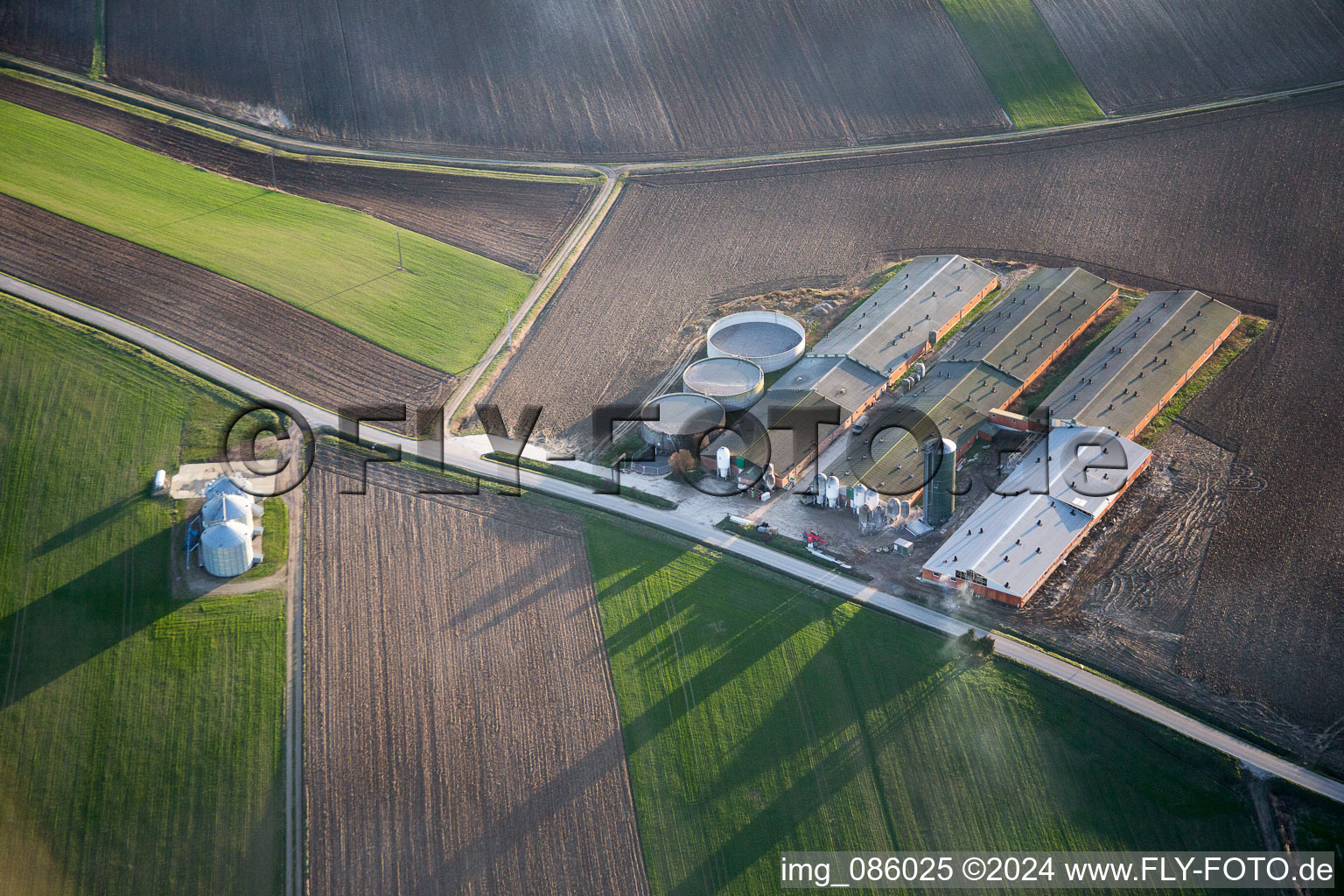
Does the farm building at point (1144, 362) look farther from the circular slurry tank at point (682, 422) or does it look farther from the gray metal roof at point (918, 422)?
the circular slurry tank at point (682, 422)

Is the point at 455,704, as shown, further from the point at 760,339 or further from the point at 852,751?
the point at 760,339

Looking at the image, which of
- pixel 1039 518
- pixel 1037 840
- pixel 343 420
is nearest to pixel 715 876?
pixel 1037 840

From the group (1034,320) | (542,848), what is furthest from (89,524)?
(1034,320)

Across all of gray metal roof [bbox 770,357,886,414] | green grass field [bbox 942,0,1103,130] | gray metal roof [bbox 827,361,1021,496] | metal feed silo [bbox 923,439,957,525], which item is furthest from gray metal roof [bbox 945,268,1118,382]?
green grass field [bbox 942,0,1103,130]

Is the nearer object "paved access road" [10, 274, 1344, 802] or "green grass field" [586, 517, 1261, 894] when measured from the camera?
"green grass field" [586, 517, 1261, 894]

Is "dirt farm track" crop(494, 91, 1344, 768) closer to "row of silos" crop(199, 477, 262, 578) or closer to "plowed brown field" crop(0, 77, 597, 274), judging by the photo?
"plowed brown field" crop(0, 77, 597, 274)
